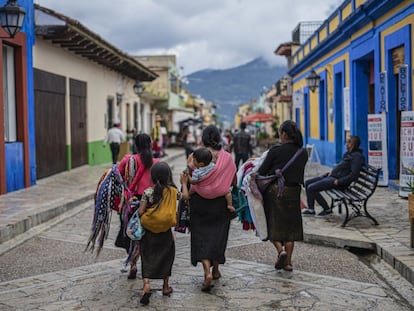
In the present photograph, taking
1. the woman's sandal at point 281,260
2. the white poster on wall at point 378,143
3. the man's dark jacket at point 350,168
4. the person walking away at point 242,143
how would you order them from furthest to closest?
1. the person walking away at point 242,143
2. the white poster on wall at point 378,143
3. the man's dark jacket at point 350,168
4. the woman's sandal at point 281,260

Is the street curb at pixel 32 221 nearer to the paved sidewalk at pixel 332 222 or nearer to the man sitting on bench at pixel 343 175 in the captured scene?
the paved sidewalk at pixel 332 222

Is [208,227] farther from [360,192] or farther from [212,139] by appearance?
[360,192]

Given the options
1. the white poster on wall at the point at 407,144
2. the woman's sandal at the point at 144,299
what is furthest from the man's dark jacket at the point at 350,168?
the woman's sandal at the point at 144,299

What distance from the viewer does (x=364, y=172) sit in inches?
354

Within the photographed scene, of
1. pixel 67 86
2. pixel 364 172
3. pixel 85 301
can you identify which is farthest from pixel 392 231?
pixel 67 86

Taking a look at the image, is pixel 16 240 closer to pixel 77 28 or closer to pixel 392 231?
pixel 392 231

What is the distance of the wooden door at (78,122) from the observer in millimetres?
18797

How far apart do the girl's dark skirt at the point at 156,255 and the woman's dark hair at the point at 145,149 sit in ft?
2.52

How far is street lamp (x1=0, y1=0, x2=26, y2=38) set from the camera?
35.1 feet

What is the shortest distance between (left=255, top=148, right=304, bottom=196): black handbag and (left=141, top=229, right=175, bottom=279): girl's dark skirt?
1.32m

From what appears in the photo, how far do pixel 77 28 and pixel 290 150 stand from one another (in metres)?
10.9

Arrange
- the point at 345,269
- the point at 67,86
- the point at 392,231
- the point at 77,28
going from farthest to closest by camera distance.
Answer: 1. the point at 67,86
2. the point at 77,28
3. the point at 392,231
4. the point at 345,269

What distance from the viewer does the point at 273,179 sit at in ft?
20.9

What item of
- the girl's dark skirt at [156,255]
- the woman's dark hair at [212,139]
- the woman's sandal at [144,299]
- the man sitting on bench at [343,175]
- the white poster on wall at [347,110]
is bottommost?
the woman's sandal at [144,299]
